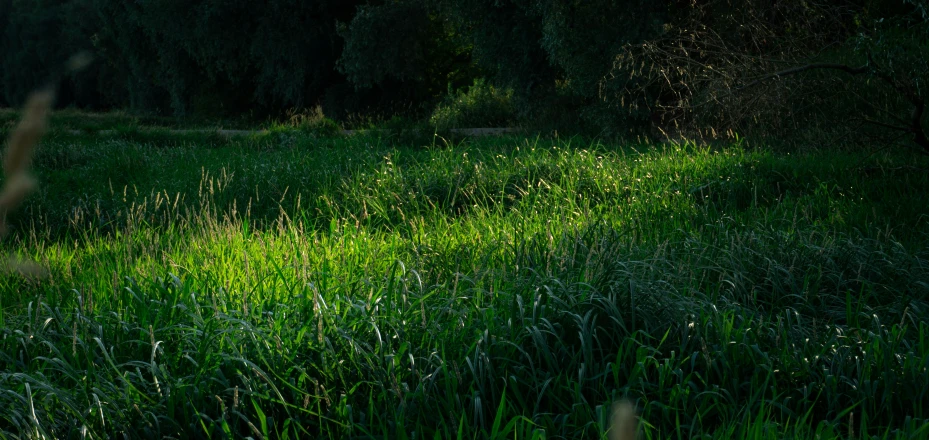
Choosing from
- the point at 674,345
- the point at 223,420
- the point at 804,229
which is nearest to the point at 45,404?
the point at 223,420

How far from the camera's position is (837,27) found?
449 inches

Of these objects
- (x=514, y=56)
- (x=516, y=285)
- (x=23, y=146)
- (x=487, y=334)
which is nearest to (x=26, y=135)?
(x=23, y=146)

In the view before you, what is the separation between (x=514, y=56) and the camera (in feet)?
54.2

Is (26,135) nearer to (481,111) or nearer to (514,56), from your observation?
(514,56)

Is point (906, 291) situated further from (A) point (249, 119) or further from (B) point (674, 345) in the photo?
(A) point (249, 119)

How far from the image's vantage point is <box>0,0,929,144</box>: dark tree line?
29.1ft

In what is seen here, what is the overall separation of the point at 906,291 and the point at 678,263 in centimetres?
124

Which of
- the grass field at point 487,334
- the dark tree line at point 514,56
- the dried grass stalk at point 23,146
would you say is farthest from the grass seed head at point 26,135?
the grass field at point 487,334

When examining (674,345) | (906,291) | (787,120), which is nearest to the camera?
(674,345)

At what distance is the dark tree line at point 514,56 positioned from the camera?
349 inches

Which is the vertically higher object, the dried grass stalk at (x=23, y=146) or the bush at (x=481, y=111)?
the dried grass stalk at (x=23, y=146)

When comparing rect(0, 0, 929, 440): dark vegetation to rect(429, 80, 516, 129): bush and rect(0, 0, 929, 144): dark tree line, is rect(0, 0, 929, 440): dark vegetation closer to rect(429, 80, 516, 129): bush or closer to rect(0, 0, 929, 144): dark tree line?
rect(0, 0, 929, 144): dark tree line

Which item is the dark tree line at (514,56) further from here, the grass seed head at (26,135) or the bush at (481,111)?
the bush at (481,111)

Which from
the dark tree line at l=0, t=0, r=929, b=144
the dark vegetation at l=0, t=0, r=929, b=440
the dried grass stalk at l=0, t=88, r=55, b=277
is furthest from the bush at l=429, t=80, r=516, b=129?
the dried grass stalk at l=0, t=88, r=55, b=277
